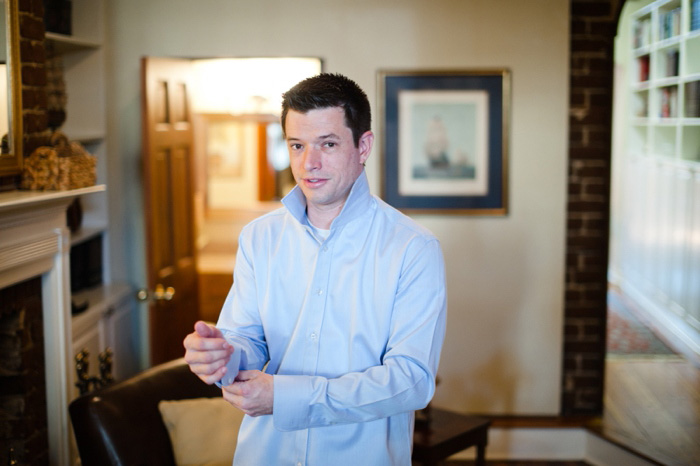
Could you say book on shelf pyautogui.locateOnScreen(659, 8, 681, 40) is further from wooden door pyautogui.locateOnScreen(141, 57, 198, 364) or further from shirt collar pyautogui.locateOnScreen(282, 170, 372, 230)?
shirt collar pyautogui.locateOnScreen(282, 170, 372, 230)

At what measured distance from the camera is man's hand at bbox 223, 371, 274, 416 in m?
1.63

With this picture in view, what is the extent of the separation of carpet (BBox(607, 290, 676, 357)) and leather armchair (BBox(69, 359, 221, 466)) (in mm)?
3770

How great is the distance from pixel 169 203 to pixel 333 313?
8.52ft

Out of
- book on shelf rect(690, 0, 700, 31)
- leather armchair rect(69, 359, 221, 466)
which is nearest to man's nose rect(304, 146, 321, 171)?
leather armchair rect(69, 359, 221, 466)

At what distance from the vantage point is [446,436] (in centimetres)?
328

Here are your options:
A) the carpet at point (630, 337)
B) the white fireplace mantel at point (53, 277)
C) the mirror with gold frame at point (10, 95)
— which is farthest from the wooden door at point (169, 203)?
the carpet at point (630, 337)

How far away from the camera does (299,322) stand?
5.83ft

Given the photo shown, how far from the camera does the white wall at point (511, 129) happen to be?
159 inches

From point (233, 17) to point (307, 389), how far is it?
9.53 ft

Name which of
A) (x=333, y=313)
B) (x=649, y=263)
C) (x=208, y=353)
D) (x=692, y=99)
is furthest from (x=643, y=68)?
(x=208, y=353)

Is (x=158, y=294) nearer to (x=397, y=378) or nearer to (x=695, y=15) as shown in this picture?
(x=397, y=378)

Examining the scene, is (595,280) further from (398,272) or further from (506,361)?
(398,272)

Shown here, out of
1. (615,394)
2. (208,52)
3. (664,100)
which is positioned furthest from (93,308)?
(664,100)

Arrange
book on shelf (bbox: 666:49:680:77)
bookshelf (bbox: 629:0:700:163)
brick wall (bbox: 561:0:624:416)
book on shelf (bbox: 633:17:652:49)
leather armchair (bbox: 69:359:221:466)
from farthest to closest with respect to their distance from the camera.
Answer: book on shelf (bbox: 633:17:652:49)
book on shelf (bbox: 666:49:680:77)
bookshelf (bbox: 629:0:700:163)
brick wall (bbox: 561:0:624:416)
leather armchair (bbox: 69:359:221:466)
